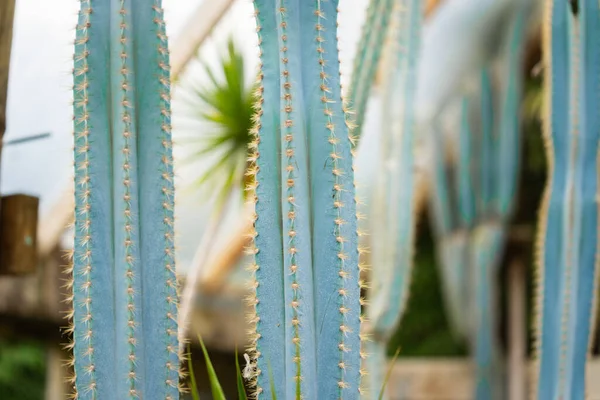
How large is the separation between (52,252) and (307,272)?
2.83m

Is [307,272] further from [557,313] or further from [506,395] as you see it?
[506,395]

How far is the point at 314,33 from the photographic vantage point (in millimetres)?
1745

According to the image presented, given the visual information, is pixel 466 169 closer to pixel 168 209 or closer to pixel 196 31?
pixel 196 31

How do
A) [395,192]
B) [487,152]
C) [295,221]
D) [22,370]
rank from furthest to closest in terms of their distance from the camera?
[487,152], [22,370], [395,192], [295,221]

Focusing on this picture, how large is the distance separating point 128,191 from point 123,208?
0.04m

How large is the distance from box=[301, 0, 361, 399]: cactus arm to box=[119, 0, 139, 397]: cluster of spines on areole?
0.39 metres

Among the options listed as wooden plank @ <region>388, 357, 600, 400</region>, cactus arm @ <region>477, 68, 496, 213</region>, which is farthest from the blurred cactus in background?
wooden plank @ <region>388, 357, 600, 400</region>

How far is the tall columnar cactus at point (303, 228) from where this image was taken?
5.40ft

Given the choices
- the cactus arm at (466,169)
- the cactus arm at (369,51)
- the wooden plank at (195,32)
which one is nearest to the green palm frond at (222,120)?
the wooden plank at (195,32)

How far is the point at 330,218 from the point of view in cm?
168

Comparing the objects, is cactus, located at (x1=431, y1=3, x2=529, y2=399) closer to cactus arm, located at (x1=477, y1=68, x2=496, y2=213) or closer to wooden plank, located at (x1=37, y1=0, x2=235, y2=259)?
cactus arm, located at (x1=477, y1=68, x2=496, y2=213)

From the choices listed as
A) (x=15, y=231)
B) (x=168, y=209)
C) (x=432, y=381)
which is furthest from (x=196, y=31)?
(x=432, y=381)

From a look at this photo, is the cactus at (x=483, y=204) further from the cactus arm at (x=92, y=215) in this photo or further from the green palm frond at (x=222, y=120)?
the cactus arm at (x=92, y=215)

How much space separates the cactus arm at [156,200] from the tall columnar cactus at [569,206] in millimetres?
1307
